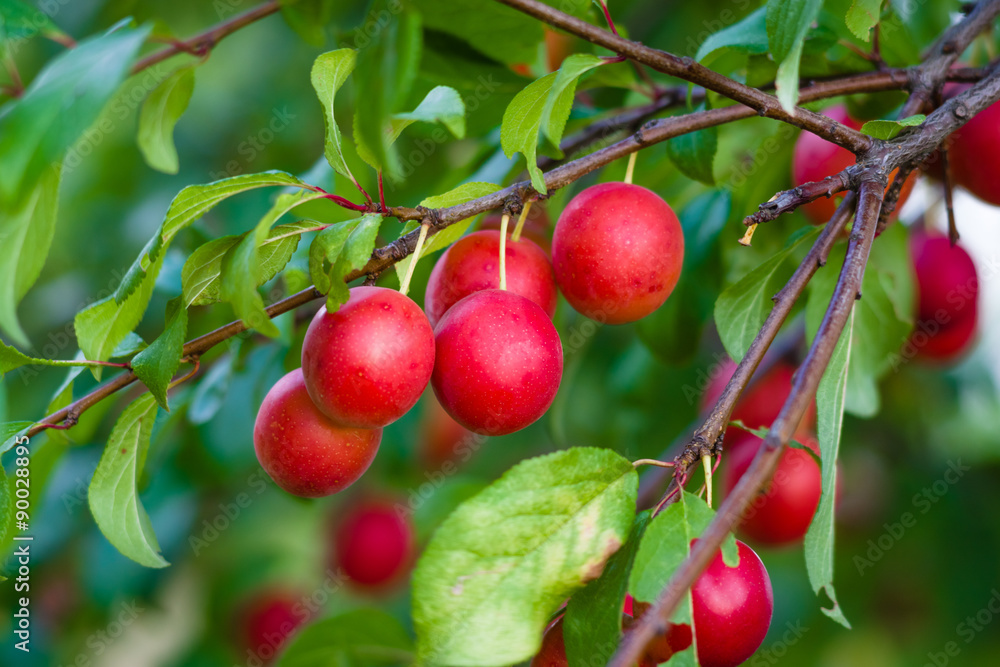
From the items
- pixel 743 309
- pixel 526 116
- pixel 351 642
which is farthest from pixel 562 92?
pixel 351 642

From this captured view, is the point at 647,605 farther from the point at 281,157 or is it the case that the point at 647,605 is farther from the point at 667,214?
the point at 281,157

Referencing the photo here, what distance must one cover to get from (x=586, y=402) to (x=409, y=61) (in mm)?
1012

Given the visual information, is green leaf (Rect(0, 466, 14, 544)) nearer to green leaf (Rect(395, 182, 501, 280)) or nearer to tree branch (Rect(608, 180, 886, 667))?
green leaf (Rect(395, 182, 501, 280))

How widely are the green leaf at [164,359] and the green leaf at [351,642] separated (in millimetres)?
444

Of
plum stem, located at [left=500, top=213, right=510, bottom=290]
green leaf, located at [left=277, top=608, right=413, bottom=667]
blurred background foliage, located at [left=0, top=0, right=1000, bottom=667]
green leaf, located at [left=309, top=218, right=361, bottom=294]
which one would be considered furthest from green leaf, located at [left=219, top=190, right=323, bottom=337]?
green leaf, located at [left=277, top=608, right=413, bottom=667]

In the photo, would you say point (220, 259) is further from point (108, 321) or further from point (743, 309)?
point (743, 309)

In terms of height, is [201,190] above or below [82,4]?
above

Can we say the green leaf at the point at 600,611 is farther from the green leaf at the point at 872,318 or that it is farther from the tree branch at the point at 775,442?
the green leaf at the point at 872,318

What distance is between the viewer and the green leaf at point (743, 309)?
29.6 inches

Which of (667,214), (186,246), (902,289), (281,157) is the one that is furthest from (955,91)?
(281,157)

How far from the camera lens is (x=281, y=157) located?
65.3 inches

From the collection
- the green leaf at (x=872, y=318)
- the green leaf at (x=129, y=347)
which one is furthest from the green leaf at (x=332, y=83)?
the green leaf at (x=872, y=318)

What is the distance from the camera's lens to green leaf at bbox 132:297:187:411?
594 mm

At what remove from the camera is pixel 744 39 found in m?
0.76
